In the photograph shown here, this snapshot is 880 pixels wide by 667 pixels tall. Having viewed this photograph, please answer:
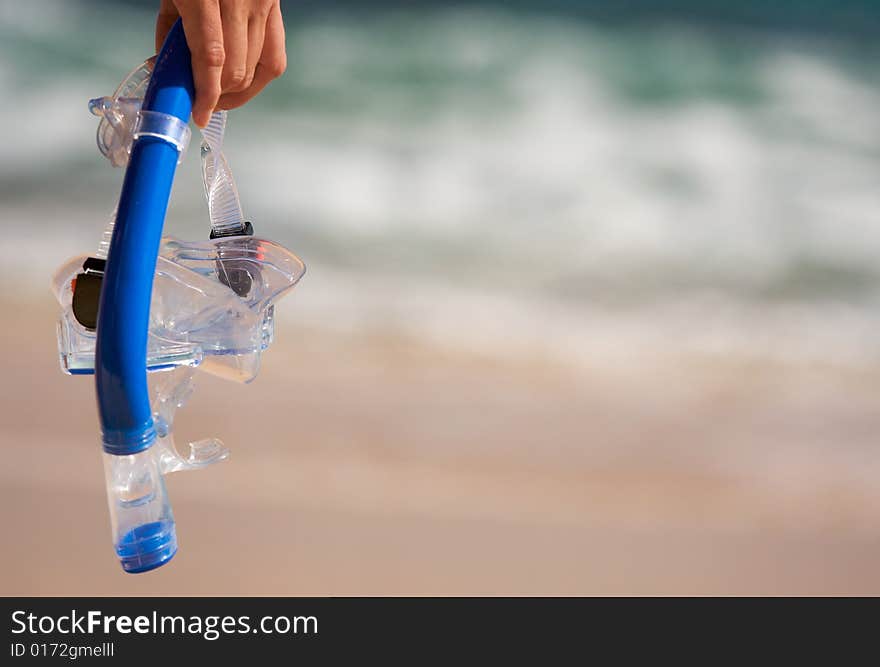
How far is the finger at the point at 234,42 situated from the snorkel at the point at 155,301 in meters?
0.02

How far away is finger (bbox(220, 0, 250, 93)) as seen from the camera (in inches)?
19.4

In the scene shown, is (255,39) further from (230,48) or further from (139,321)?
(139,321)

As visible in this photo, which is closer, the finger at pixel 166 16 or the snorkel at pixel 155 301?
the snorkel at pixel 155 301

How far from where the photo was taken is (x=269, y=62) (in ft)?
1.78

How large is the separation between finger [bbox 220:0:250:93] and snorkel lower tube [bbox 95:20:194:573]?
0.08ft

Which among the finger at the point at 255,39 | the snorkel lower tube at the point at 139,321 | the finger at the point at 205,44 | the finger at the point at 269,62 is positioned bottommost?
the snorkel lower tube at the point at 139,321

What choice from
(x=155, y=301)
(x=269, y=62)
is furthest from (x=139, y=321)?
(x=269, y=62)

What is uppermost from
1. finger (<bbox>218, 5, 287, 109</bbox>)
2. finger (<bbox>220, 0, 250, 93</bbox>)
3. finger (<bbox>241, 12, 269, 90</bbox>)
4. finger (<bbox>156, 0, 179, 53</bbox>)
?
finger (<bbox>156, 0, 179, 53</bbox>)

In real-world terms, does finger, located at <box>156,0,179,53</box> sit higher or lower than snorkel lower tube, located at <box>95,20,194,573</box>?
higher

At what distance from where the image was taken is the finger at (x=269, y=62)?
528mm

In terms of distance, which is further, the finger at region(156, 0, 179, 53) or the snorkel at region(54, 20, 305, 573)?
the finger at region(156, 0, 179, 53)

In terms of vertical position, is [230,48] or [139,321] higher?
[230,48]

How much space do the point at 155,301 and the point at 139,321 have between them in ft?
0.28

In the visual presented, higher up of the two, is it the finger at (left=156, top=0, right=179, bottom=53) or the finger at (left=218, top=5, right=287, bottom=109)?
the finger at (left=156, top=0, right=179, bottom=53)
